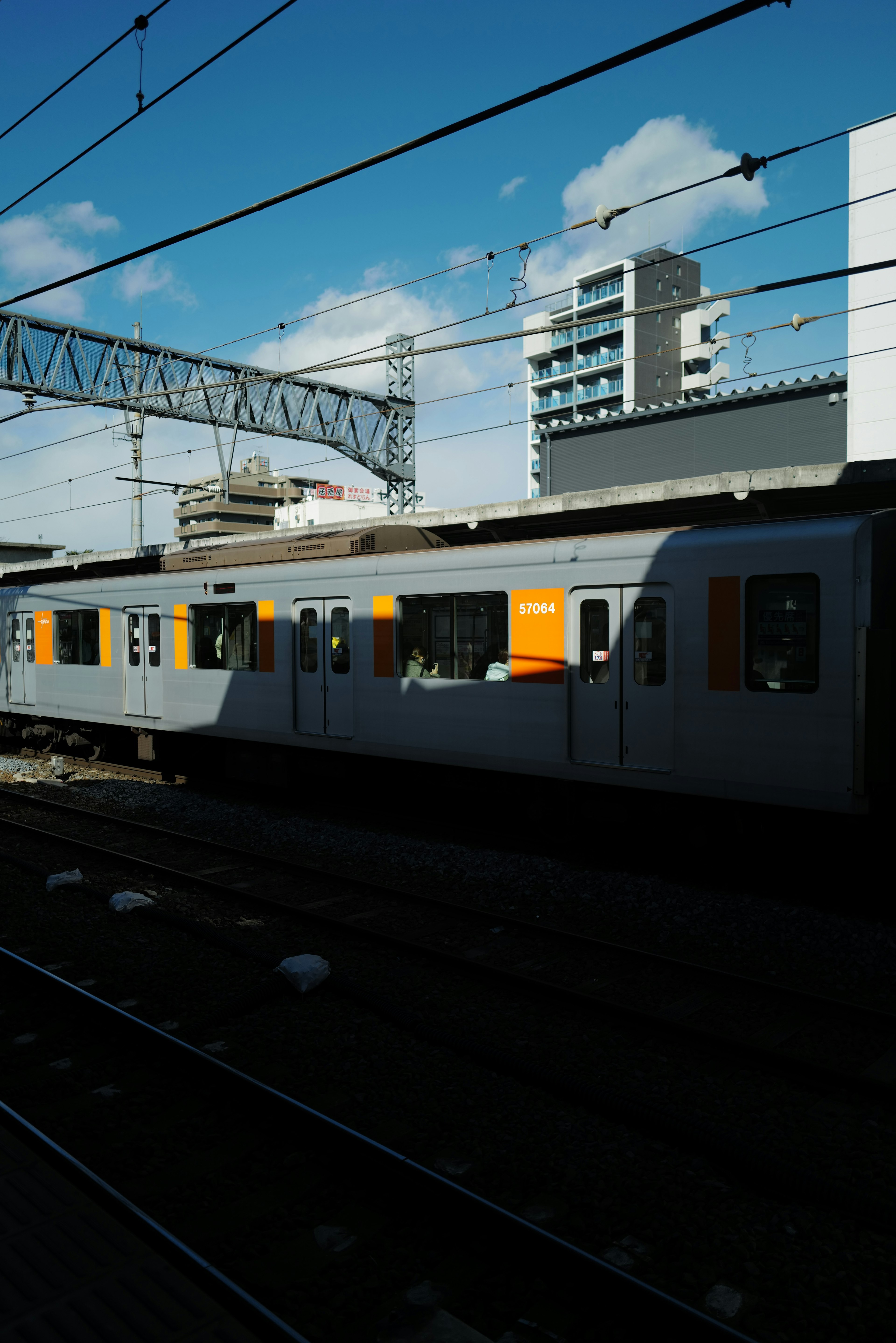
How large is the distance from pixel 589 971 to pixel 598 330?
69932mm

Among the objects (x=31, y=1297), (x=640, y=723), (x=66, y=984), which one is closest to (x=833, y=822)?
(x=640, y=723)

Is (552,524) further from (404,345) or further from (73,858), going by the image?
(404,345)

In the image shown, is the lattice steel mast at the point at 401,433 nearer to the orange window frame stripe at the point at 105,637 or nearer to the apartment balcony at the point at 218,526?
the orange window frame stripe at the point at 105,637

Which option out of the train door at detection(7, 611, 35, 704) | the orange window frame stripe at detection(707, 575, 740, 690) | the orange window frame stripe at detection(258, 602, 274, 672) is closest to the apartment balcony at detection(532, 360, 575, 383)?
the train door at detection(7, 611, 35, 704)

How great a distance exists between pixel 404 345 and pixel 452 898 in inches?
620

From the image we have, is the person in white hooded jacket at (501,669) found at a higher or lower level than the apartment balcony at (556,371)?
lower

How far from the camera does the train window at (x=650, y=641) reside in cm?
860

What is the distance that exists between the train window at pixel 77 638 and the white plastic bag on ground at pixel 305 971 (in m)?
10.9

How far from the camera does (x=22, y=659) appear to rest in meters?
17.9

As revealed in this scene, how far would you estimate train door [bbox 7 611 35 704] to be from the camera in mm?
17547

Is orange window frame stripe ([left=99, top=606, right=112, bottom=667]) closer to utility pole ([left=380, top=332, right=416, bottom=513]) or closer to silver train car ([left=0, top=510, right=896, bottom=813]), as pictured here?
silver train car ([left=0, top=510, right=896, bottom=813])

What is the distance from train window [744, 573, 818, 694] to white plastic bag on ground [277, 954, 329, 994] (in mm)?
4289

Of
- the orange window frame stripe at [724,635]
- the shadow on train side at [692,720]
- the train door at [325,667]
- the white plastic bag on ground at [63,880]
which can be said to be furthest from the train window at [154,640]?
the orange window frame stripe at [724,635]

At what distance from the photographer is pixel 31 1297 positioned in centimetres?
300
